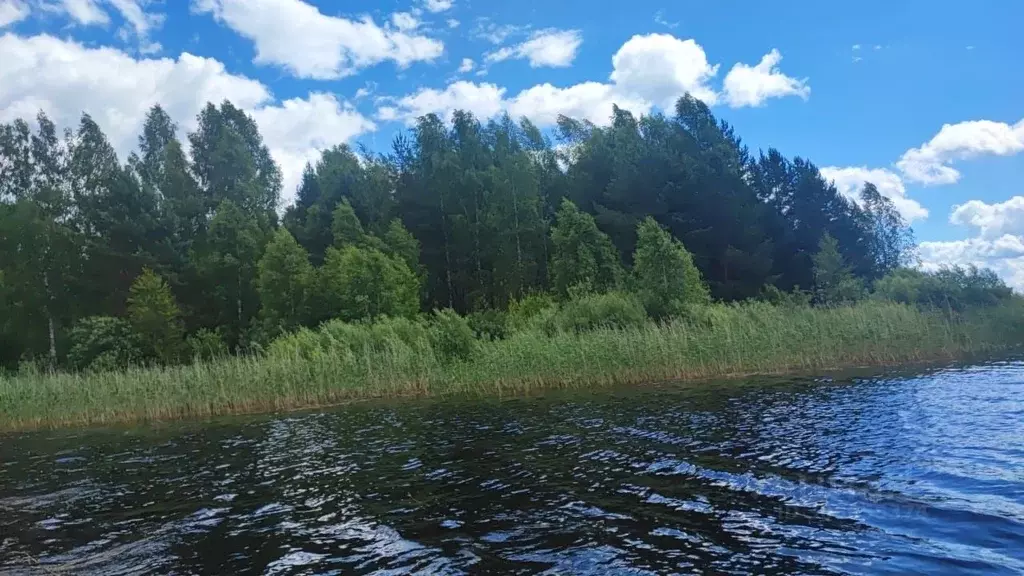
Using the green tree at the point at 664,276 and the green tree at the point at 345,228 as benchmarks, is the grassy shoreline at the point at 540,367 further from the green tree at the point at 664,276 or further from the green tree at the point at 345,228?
the green tree at the point at 345,228

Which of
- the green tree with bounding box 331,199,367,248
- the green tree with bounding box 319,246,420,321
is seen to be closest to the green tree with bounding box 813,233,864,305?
the green tree with bounding box 319,246,420,321

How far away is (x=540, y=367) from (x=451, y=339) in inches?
251

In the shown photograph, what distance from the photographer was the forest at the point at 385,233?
Result: 153 feet

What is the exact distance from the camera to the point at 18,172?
5541 centimetres

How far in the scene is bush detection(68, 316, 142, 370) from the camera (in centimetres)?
4494

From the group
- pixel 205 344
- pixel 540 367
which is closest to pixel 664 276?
pixel 540 367

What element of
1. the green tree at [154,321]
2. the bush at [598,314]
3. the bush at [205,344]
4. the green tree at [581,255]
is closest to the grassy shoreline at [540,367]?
the bush at [598,314]

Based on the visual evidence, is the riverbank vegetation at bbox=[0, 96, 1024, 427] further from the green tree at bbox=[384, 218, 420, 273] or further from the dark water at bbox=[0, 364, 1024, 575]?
the dark water at bbox=[0, 364, 1024, 575]

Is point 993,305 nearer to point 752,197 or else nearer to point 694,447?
point 694,447

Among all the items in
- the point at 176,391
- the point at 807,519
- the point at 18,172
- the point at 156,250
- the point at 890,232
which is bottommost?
the point at 807,519

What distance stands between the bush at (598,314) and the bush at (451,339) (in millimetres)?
4492

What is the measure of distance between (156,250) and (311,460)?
1905 inches

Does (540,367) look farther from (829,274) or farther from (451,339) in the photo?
(829,274)

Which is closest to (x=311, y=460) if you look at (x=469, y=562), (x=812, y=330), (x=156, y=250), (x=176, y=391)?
(x=469, y=562)
